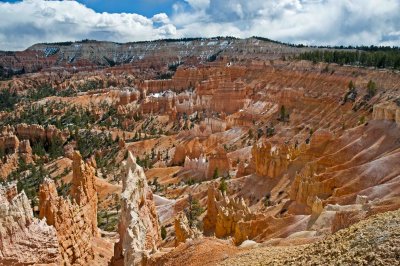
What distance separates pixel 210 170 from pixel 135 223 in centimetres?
4104

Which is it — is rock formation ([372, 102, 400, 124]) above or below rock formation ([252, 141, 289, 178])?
above

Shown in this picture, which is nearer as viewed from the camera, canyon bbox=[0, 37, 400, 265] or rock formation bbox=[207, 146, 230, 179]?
canyon bbox=[0, 37, 400, 265]

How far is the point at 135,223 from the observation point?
2162 centimetres

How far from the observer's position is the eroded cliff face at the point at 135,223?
1985 cm

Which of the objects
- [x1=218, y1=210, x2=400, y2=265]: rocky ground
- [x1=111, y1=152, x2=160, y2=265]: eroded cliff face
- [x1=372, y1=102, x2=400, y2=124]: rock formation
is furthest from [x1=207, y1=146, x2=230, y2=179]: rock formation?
[x1=218, y1=210, x2=400, y2=265]: rocky ground

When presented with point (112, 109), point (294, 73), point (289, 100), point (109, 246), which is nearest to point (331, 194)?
point (109, 246)

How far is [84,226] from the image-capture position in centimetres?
2691

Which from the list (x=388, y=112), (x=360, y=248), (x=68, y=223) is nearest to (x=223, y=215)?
(x=68, y=223)

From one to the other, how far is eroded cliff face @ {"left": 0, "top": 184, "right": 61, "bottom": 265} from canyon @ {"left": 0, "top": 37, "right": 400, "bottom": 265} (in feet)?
0.19

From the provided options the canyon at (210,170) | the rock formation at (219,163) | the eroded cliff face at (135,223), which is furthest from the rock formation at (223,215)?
the rock formation at (219,163)

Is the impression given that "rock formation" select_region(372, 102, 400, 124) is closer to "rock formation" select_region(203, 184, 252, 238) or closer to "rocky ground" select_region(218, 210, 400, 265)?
"rock formation" select_region(203, 184, 252, 238)

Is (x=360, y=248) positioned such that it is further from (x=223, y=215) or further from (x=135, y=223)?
(x=223, y=215)

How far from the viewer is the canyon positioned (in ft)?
63.8

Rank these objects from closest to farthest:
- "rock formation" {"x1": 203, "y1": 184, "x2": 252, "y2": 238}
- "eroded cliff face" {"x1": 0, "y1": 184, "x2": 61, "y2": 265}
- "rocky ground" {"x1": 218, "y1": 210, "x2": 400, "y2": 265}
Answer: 1. "rocky ground" {"x1": 218, "y1": 210, "x2": 400, "y2": 265}
2. "eroded cliff face" {"x1": 0, "y1": 184, "x2": 61, "y2": 265}
3. "rock formation" {"x1": 203, "y1": 184, "x2": 252, "y2": 238}
